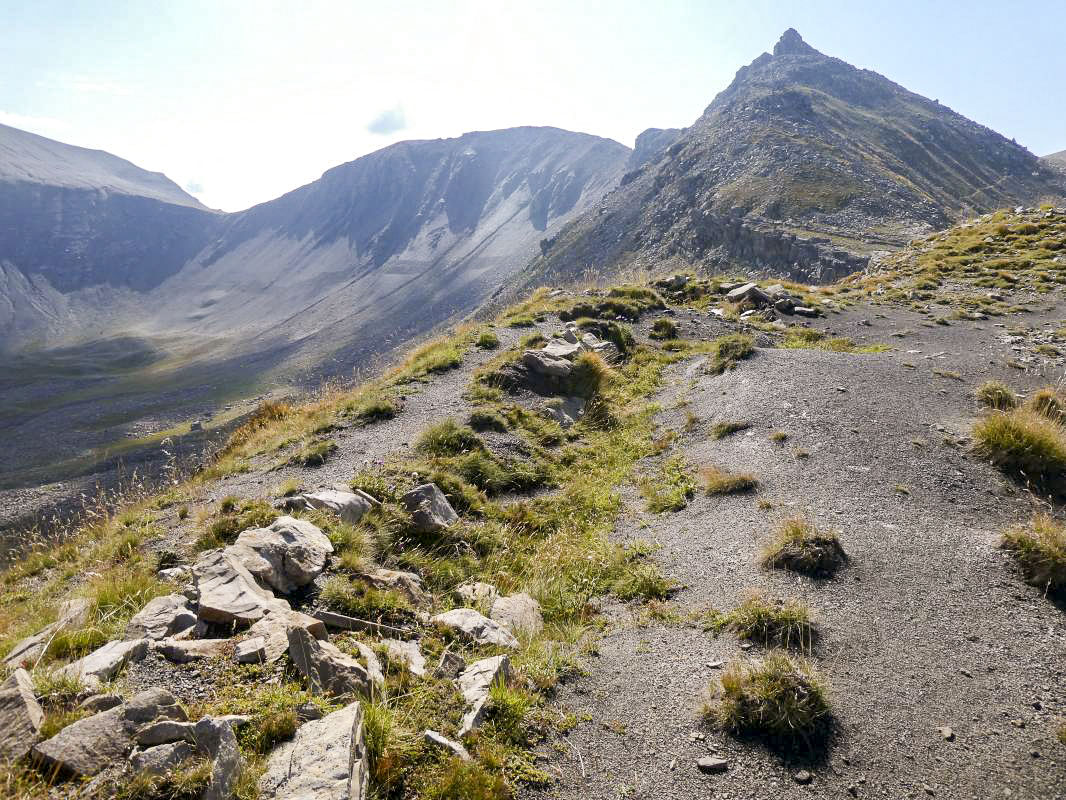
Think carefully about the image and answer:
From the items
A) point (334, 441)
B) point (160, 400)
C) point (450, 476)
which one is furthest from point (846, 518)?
point (160, 400)

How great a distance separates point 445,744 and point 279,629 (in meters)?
1.80

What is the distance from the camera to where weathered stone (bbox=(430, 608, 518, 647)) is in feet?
17.4

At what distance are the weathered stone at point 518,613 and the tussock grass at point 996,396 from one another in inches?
349

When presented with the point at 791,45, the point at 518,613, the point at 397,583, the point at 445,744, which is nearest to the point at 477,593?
the point at 518,613

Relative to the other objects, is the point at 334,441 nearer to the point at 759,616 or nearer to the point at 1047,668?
the point at 759,616

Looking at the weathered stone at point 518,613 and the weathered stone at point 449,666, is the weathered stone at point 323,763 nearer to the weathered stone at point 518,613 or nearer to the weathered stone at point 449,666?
the weathered stone at point 449,666

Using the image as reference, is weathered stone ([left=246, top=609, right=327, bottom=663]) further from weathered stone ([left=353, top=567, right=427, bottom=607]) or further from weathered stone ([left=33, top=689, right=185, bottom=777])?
Result: weathered stone ([left=353, top=567, right=427, bottom=607])

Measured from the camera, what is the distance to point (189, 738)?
3422 millimetres

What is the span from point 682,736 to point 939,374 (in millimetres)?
10697

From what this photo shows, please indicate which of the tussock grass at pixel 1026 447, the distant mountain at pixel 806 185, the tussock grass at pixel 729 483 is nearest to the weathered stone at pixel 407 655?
the tussock grass at pixel 729 483

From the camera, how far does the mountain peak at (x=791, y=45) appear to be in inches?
5974

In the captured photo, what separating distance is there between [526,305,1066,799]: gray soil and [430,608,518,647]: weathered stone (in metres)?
0.88

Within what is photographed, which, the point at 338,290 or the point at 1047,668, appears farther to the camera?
the point at 338,290

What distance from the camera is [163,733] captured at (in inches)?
135
